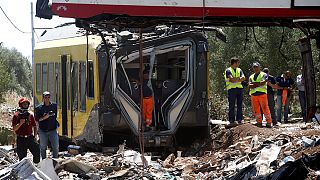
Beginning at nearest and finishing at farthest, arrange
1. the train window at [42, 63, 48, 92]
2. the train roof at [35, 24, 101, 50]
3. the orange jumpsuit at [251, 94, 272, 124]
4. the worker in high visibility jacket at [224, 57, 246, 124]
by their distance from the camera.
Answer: the train roof at [35, 24, 101, 50]
the orange jumpsuit at [251, 94, 272, 124]
the worker in high visibility jacket at [224, 57, 246, 124]
the train window at [42, 63, 48, 92]

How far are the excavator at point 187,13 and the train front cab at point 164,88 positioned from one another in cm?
485

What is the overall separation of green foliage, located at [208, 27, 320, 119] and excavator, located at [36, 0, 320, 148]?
13.4m

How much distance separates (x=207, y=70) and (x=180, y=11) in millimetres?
6319

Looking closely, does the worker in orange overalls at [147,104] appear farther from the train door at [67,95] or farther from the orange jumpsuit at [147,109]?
the train door at [67,95]

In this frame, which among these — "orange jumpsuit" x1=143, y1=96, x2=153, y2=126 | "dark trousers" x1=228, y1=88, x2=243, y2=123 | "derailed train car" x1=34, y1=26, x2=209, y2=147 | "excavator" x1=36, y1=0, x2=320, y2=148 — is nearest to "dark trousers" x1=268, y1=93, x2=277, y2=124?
"dark trousers" x1=228, y1=88, x2=243, y2=123

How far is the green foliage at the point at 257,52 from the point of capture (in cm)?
2759

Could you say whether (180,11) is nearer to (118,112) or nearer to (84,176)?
(84,176)

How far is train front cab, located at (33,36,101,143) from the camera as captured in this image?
15.2m

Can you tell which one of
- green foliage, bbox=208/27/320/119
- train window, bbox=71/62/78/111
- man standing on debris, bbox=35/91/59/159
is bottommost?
man standing on debris, bbox=35/91/59/159

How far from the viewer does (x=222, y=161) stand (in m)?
12.8

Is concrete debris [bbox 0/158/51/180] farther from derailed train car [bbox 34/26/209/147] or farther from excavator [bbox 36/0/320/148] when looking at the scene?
derailed train car [bbox 34/26/209/147]

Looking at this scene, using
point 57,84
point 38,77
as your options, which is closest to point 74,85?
point 57,84

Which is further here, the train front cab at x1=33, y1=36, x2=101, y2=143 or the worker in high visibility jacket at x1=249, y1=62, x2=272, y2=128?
the worker in high visibility jacket at x1=249, y1=62, x2=272, y2=128

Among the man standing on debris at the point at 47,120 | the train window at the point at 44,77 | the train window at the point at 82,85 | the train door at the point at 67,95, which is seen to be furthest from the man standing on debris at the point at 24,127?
the train window at the point at 44,77
